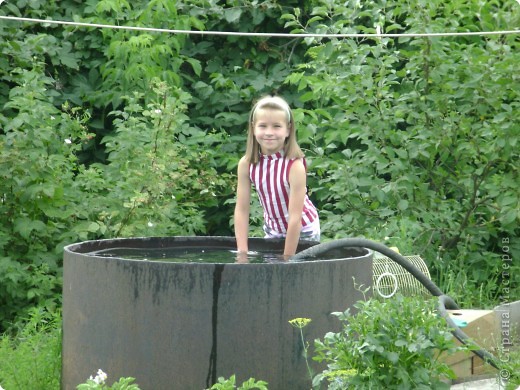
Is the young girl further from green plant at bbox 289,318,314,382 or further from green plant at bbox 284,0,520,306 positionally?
green plant at bbox 284,0,520,306

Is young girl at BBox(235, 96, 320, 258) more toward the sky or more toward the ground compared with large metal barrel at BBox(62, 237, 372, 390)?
more toward the sky

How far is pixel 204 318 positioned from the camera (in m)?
2.93

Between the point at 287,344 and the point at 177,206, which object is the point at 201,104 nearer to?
the point at 177,206

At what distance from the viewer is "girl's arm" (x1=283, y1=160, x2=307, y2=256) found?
11.9 feet

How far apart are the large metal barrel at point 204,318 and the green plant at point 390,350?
14.4 inches

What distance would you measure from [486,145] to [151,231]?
6.41 feet

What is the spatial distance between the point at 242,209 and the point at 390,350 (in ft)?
4.78

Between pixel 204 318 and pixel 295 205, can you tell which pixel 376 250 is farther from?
pixel 204 318

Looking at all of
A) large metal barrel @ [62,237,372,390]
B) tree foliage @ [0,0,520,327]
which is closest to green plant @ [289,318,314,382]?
large metal barrel @ [62,237,372,390]

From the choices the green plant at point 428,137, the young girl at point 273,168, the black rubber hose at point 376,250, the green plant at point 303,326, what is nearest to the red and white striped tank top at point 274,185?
the young girl at point 273,168

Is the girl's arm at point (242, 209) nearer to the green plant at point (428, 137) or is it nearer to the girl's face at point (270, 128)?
the girl's face at point (270, 128)

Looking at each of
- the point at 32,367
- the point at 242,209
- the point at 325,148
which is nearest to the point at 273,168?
the point at 242,209

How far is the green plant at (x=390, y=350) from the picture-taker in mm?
2555

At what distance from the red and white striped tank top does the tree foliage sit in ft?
3.51
